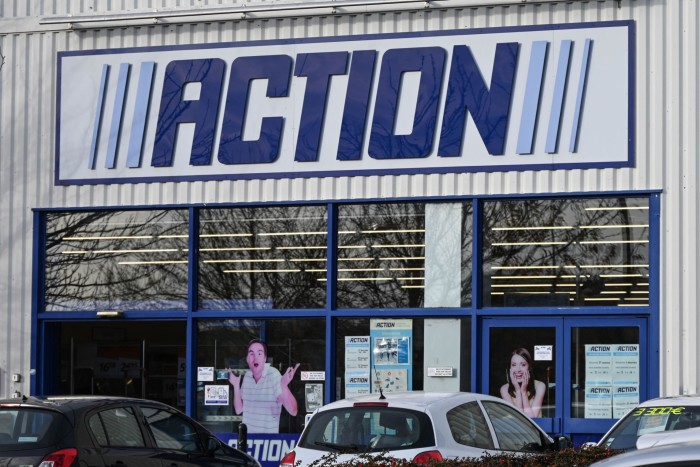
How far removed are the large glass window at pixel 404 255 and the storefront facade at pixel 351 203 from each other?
1.2 inches

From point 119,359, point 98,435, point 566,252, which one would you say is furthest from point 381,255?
point 98,435

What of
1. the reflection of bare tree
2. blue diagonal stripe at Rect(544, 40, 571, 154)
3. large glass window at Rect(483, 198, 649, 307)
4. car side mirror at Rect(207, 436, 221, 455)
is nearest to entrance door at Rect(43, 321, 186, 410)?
the reflection of bare tree

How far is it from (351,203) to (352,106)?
140cm

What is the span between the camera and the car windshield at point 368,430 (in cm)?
1112

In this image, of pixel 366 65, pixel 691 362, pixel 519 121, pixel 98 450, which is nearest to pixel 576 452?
pixel 98 450

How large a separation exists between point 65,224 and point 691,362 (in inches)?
373

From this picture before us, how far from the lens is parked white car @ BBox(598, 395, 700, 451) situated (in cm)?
1217

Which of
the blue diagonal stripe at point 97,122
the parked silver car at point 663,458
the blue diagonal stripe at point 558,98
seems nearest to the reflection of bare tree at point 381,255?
the blue diagonal stripe at point 558,98

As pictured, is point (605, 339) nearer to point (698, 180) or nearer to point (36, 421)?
point (698, 180)

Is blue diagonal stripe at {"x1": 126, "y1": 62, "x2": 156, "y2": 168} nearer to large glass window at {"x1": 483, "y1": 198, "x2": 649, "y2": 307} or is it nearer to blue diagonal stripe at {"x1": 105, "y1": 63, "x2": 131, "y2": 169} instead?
blue diagonal stripe at {"x1": 105, "y1": 63, "x2": 131, "y2": 169}

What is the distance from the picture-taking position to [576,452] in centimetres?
1017

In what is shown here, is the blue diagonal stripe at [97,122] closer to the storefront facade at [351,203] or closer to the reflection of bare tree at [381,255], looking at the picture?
the storefront facade at [351,203]

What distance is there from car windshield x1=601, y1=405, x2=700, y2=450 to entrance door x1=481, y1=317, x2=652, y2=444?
3.80 m

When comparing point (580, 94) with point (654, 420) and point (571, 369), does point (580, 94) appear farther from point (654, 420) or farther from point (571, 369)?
point (654, 420)
